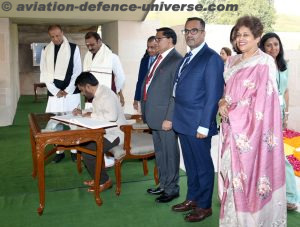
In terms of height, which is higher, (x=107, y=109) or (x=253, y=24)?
(x=253, y=24)

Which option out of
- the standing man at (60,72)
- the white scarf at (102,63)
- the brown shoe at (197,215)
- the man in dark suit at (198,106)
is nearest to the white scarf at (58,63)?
the standing man at (60,72)

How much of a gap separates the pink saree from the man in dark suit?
9.5 inches

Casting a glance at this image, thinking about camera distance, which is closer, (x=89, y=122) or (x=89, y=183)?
(x=89, y=122)

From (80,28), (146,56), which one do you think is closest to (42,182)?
(146,56)

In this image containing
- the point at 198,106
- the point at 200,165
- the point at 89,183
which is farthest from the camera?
the point at 89,183

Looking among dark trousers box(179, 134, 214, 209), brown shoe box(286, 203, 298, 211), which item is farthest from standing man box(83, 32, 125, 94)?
brown shoe box(286, 203, 298, 211)

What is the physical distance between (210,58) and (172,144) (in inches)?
33.6

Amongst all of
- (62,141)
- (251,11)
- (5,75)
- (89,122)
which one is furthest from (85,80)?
(251,11)

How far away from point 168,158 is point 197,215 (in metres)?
0.54

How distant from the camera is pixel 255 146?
7.38 feet

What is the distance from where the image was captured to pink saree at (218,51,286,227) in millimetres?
2207

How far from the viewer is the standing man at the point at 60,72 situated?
439 cm

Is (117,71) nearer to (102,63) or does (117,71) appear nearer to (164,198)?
(102,63)

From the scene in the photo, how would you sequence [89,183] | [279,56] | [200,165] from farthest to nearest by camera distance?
[89,183], [279,56], [200,165]
